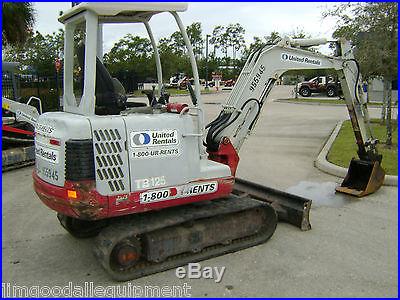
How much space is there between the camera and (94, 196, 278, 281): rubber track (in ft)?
14.5

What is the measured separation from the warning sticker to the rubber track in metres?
0.23

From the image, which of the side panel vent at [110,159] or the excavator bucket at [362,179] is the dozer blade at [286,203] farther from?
the side panel vent at [110,159]

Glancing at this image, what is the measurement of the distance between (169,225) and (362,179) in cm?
431

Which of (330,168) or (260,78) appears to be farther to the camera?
(330,168)

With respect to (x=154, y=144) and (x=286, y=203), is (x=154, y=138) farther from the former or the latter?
(x=286, y=203)

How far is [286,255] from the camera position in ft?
16.6

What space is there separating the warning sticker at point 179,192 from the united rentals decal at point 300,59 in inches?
88.6

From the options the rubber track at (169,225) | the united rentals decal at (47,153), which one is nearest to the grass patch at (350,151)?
the rubber track at (169,225)

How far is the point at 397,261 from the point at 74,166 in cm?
365

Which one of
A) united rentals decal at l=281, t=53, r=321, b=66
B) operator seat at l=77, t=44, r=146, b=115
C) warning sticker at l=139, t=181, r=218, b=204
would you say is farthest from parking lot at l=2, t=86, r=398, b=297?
united rentals decal at l=281, t=53, r=321, b=66

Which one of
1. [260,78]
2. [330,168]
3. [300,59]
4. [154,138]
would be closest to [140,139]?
[154,138]

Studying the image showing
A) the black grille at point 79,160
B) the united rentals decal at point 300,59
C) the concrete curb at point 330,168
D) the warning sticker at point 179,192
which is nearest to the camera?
the black grille at point 79,160

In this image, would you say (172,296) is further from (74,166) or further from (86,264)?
(74,166)

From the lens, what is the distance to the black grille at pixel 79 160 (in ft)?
13.6
